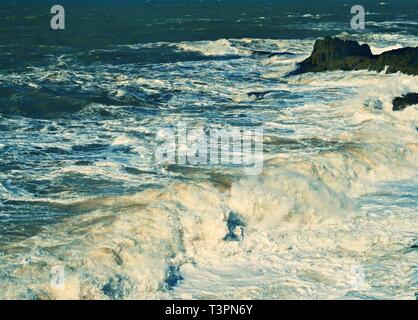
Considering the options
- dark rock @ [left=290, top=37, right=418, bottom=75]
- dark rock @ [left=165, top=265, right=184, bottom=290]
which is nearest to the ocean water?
dark rock @ [left=165, top=265, right=184, bottom=290]

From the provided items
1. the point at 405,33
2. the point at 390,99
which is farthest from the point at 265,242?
the point at 405,33

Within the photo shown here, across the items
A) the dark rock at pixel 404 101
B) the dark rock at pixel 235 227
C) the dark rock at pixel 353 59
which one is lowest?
the dark rock at pixel 235 227

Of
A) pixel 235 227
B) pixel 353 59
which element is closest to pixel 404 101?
pixel 353 59

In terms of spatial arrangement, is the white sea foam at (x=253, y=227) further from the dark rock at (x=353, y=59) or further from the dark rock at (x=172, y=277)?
the dark rock at (x=353, y=59)

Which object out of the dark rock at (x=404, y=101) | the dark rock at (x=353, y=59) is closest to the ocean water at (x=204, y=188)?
the dark rock at (x=404, y=101)

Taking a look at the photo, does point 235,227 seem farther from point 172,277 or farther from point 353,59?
point 353,59

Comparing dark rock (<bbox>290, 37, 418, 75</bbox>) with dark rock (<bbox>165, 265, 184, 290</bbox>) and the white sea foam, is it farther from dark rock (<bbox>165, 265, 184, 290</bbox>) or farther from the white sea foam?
dark rock (<bbox>165, 265, 184, 290</bbox>)
